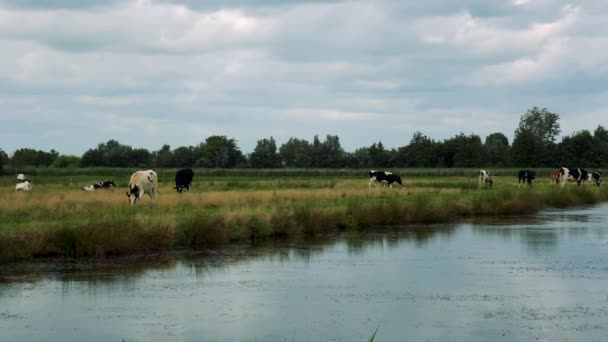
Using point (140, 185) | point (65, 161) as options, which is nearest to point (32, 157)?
point (65, 161)

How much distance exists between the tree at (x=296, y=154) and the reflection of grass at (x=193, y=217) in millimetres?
68803

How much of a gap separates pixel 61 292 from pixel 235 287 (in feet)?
10.4

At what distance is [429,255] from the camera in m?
22.0

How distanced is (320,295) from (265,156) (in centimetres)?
8781

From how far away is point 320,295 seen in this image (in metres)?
16.0

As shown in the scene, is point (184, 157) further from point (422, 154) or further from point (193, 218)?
point (193, 218)

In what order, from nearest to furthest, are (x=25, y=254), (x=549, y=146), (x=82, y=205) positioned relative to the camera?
(x=25, y=254), (x=82, y=205), (x=549, y=146)

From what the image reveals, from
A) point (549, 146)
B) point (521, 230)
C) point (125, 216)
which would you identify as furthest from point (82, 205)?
point (549, 146)

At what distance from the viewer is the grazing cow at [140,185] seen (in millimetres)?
30719

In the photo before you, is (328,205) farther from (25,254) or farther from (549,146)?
(549,146)

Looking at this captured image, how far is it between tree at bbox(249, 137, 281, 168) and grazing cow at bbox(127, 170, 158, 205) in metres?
67.3

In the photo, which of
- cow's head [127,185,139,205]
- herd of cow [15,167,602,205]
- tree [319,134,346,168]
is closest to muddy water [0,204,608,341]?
cow's head [127,185,139,205]

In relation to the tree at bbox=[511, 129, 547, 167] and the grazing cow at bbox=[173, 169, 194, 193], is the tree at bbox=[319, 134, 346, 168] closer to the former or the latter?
the tree at bbox=[511, 129, 547, 167]

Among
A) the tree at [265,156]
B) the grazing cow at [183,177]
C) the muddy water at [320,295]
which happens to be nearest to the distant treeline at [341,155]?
the tree at [265,156]
